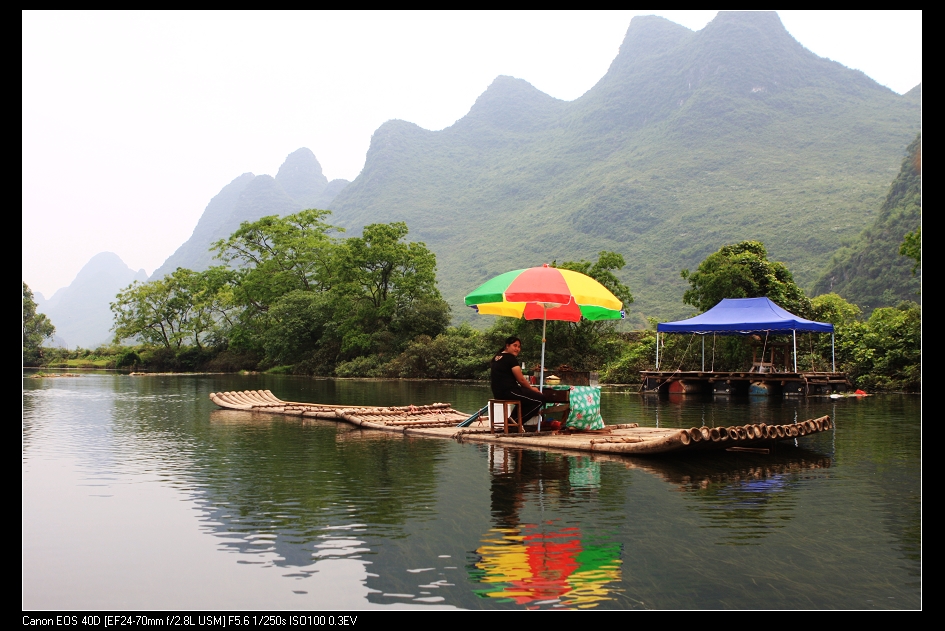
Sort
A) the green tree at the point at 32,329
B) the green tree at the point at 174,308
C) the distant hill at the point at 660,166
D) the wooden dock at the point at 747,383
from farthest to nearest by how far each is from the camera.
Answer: the distant hill at the point at 660,166
the green tree at the point at 32,329
the green tree at the point at 174,308
the wooden dock at the point at 747,383

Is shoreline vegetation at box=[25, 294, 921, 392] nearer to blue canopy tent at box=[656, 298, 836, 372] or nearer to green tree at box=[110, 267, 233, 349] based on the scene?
green tree at box=[110, 267, 233, 349]

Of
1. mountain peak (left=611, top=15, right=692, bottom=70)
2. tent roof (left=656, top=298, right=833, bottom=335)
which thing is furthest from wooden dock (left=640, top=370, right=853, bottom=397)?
mountain peak (left=611, top=15, right=692, bottom=70)

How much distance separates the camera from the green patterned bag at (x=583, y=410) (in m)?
14.2

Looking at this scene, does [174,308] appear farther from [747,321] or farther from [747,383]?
[747,321]

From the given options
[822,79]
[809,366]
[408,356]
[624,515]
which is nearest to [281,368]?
[408,356]

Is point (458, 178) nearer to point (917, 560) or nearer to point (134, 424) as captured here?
point (134, 424)

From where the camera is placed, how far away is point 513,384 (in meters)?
13.6

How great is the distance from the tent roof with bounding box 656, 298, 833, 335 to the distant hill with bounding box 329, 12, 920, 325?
38496 millimetres

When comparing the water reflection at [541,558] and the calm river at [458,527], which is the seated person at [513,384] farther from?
the water reflection at [541,558]

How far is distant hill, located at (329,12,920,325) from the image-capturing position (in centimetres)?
7994

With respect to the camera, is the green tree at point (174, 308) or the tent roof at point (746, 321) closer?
the tent roof at point (746, 321)

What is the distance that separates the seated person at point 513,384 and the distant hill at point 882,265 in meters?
55.4

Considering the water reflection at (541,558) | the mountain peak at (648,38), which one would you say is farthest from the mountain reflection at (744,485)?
the mountain peak at (648,38)

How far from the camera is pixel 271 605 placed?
5.53m
